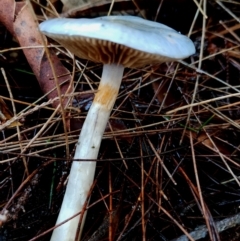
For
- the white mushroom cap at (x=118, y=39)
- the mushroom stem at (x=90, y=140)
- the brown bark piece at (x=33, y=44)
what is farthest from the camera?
the brown bark piece at (x=33, y=44)

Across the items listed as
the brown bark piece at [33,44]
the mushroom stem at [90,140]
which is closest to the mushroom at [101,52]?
the mushroom stem at [90,140]

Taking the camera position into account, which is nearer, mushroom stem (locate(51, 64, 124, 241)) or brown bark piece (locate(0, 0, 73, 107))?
mushroom stem (locate(51, 64, 124, 241))

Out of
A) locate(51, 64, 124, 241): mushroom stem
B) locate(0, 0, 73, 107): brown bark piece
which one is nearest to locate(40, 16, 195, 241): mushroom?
locate(51, 64, 124, 241): mushroom stem

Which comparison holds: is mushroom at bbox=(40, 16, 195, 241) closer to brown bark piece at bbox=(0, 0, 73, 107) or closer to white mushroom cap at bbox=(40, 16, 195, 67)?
white mushroom cap at bbox=(40, 16, 195, 67)

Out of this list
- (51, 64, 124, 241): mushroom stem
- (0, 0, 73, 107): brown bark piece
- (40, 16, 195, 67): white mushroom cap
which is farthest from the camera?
(0, 0, 73, 107): brown bark piece

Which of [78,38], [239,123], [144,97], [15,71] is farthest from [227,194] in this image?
[15,71]

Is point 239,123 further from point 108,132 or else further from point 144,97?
point 108,132

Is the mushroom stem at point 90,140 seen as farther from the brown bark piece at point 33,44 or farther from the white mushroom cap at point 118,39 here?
the brown bark piece at point 33,44

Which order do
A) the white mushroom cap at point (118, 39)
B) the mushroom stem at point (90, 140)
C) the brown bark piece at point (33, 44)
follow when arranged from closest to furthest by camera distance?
1. the white mushroom cap at point (118, 39)
2. the mushroom stem at point (90, 140)
3. the brown bark piece at point (33, 44)

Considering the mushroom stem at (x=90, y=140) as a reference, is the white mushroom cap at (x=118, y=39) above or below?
above
